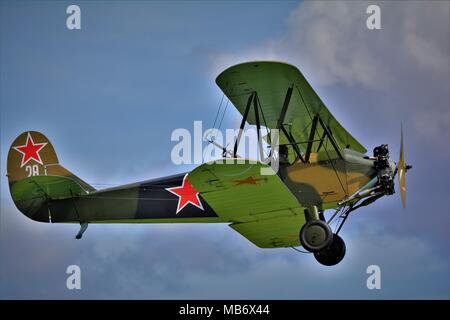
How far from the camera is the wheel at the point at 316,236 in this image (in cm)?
1056

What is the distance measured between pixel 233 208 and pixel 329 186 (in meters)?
1.53

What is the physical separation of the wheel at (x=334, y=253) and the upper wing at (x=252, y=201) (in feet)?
2.14

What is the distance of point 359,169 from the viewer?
11141 millimetres

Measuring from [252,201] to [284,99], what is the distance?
164cm

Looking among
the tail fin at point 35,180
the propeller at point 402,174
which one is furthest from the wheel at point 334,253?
the tail fin at point 35,180

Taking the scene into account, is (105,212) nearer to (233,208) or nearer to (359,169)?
(233,208)

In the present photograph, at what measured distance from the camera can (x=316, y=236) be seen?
1059 cm

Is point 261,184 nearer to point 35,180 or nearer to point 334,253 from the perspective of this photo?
point 334,253

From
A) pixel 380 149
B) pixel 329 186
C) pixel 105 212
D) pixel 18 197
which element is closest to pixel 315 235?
pixel 329 186

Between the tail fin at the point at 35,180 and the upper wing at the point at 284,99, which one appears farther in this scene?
the tail fin at the point at 35,180

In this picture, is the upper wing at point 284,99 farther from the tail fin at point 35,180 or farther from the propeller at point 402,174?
the tail fin at point 35,180

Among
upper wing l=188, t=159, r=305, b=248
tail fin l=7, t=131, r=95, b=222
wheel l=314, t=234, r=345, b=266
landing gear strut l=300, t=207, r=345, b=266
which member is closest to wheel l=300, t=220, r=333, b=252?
landing gear strut l=300, t=207, r=345, b=266

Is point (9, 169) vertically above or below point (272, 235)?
above

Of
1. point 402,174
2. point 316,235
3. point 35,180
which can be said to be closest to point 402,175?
point 402,174
